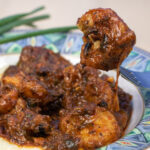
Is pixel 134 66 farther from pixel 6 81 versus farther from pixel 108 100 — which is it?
pixel 6 81

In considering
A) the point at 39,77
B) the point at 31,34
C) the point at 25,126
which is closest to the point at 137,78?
the point at 39,77

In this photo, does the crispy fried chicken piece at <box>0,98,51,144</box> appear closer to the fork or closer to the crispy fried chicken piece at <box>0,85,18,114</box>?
the crispy fried chicken piece at <box>0,85,18,114</box>

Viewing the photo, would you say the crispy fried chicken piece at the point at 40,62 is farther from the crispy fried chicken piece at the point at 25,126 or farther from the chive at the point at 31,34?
the crispy fried chicken piece at the point at 25,126

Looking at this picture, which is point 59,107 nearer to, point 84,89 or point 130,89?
point 84,89

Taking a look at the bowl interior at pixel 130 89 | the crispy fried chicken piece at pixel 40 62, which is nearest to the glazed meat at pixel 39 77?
the crispy fried chicken piece at pixel 40 62

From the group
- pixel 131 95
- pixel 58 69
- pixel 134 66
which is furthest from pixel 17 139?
pixel 134 66

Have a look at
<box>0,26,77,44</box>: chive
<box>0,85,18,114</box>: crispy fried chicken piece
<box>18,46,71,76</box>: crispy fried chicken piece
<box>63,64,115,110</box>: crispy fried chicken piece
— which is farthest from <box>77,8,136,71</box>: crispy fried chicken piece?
<box>0,26,77,44</box>: chive

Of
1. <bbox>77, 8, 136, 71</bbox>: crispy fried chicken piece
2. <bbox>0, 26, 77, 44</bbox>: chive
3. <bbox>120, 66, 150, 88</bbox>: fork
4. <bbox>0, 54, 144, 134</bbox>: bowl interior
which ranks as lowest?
<bbox>0, 54, 144, 134</bbox>: bowl interior
